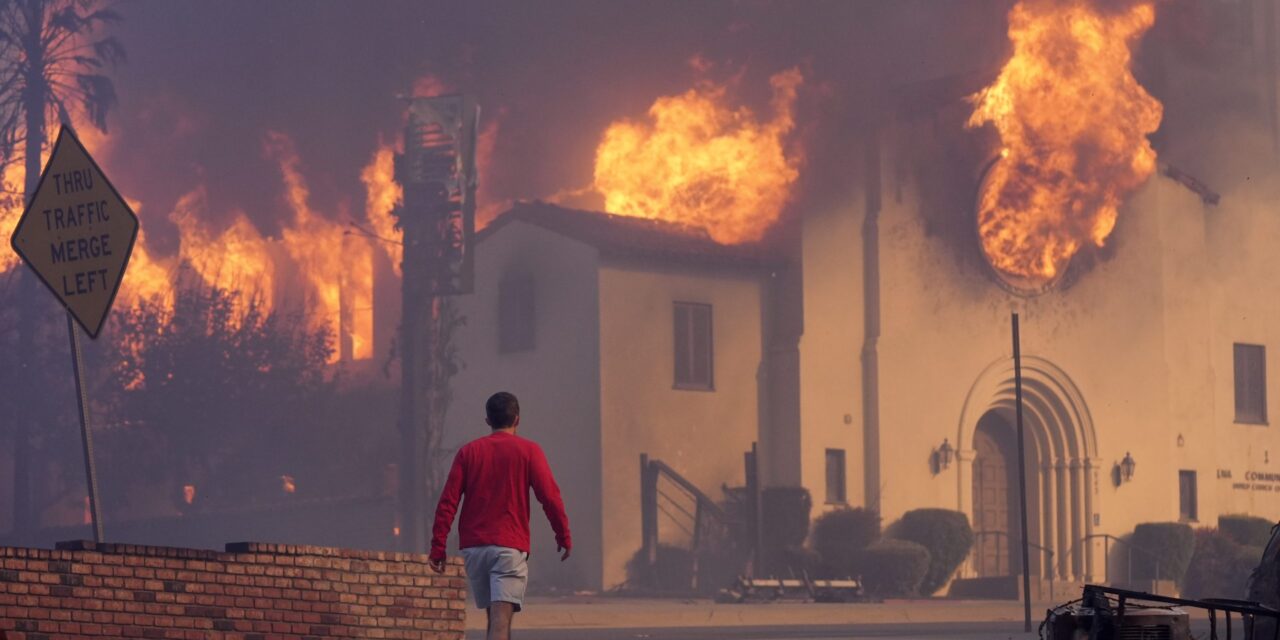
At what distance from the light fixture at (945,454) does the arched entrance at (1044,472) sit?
1.52 meters

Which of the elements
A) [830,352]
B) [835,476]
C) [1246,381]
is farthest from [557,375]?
[1246,381]

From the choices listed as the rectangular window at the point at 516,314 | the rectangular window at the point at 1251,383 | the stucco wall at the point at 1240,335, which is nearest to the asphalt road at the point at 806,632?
the rectangular window at the point at 516,314

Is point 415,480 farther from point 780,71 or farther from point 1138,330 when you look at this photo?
point 1138,330

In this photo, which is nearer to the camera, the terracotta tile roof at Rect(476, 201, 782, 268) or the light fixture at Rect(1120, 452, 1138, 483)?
the terracotta tile roof at Rect(476, 201, 782, 268)

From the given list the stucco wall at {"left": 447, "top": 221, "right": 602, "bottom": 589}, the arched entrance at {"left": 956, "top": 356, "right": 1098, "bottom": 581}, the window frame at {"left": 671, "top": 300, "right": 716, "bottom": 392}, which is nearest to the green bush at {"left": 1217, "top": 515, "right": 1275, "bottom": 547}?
the arched entrance at {"left": 956, "top": 356, "right": 1098, "bottom": 581}

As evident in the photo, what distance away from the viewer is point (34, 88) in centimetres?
5103

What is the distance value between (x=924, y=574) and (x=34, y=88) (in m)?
28.8

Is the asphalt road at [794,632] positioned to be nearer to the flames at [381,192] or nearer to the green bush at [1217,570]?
the green bush at [1217,570]

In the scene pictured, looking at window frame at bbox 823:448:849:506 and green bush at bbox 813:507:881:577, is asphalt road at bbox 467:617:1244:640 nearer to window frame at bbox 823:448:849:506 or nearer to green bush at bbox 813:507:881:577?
green bush at bbox 813:507:881:577

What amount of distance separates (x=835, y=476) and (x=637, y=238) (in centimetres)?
631

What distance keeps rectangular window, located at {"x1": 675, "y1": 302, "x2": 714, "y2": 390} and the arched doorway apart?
21.6 feet

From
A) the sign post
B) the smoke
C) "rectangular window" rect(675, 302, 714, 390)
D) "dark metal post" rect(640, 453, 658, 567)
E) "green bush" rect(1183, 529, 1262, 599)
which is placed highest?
the smoke

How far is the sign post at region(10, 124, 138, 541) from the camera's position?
1119 centimetres

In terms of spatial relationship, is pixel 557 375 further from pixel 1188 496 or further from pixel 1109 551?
pixel 1188 496
